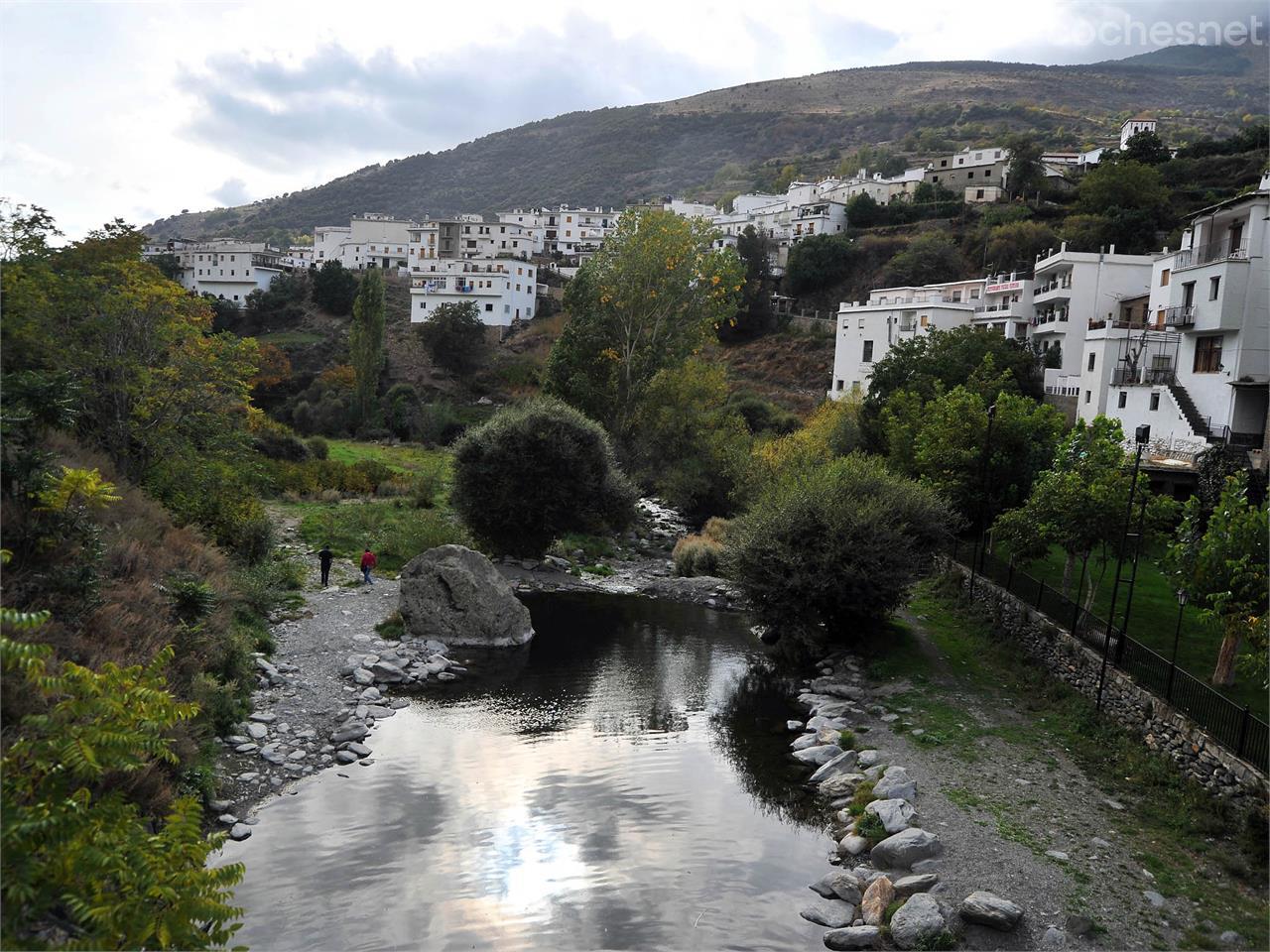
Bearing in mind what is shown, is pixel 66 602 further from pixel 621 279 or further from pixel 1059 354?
pixel 1059 354

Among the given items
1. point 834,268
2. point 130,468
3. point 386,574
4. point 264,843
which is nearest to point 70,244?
point 130,468

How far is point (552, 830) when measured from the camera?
1541 centimetres

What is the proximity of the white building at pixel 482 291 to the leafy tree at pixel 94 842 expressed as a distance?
8812cm

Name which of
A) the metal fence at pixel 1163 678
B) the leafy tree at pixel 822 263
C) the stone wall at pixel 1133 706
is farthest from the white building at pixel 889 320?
the metal fence at pixel 1163 678

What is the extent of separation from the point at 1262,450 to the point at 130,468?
120 feet

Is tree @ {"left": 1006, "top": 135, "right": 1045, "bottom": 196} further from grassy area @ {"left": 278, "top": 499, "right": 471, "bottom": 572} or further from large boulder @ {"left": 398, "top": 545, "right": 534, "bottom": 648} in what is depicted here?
large boulder @ {"left": 398, "top": 545, "right": 534, "bottom": 648}

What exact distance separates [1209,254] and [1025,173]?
216 ft

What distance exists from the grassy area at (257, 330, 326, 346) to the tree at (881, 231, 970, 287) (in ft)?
185

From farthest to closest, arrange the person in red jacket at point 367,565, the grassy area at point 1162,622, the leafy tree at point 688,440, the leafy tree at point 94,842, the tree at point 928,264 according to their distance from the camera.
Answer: the tree at point 928,264 < the leafy tree at point 688,440 < the person in red jacket at point 367,565 < the grassy area at point 1162,622 < the leafy tree at point 94,842

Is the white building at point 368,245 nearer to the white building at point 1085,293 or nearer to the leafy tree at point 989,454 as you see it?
the white building at point 1085,293

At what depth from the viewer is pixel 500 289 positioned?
319 feet

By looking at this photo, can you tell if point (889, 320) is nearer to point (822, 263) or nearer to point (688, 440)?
point (688, 440)

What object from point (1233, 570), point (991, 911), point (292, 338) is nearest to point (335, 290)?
point (292, 338)

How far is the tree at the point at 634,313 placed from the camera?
157 feet
